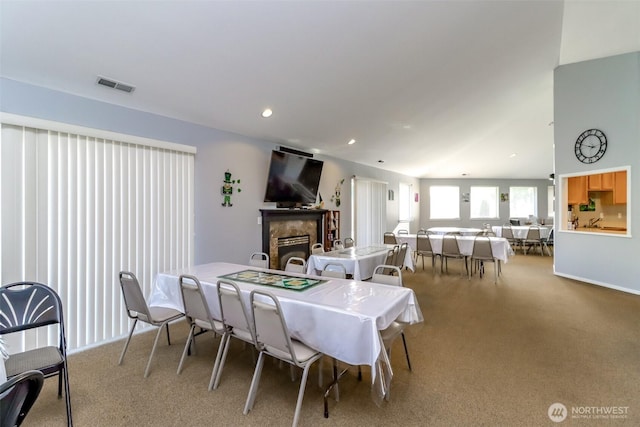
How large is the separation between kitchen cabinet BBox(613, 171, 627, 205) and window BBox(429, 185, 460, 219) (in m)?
5.72

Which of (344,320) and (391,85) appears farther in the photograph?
(391,85)

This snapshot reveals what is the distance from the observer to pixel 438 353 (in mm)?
2707

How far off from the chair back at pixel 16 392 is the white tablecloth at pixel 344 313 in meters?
1.28

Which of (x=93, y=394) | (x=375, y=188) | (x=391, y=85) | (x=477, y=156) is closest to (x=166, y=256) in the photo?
(x=93, y=394)

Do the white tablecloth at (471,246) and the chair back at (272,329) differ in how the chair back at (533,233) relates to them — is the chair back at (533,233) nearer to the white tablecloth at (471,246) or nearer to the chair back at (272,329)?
the white tablecloth at (471,246)

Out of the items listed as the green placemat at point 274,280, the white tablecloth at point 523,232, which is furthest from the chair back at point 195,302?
the white tablecloth at point 523,232

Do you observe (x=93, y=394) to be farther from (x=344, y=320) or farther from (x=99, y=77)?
(x=99, y=77)

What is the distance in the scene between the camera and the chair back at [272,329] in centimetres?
175

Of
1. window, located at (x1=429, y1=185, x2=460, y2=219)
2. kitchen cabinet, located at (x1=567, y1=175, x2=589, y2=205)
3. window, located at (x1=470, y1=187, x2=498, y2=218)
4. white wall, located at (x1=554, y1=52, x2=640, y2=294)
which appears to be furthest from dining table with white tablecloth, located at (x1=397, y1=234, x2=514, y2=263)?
window, located at (x1=470, y1=187, x2=498, y2=218)

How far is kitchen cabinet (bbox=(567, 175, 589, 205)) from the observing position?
6.06m

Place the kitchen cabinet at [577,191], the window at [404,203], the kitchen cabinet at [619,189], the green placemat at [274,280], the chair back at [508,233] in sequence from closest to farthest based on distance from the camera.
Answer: the green placemat at [274,280], the kitchen cabinet at [619,189], the kitchen cabinet at [577,191], the chair back at [508,233], the window at [404,203]

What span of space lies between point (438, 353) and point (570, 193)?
5488 millimetres

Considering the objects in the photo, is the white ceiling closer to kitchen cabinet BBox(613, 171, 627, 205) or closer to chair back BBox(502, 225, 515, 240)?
kitchen cabinet BBox(613, 171, 627, 205)

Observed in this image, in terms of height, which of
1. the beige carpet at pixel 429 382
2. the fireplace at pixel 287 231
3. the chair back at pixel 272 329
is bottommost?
the beige carpet at pixel 429 382
